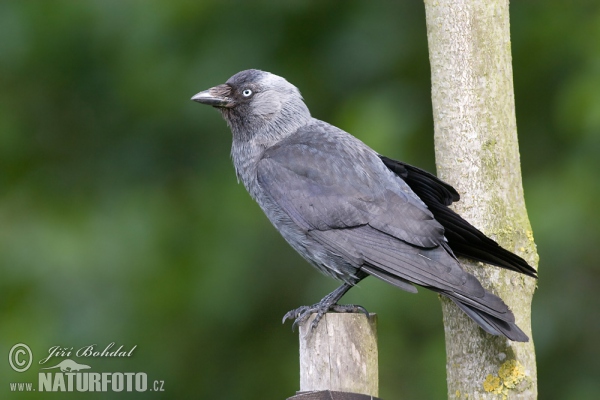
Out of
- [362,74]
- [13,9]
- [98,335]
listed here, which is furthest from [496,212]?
[13,9]

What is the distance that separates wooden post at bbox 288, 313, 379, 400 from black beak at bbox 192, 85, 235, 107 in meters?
1.72

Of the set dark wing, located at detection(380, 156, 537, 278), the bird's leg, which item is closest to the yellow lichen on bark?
dark wing, located at detection(380, 156, 537, 278)

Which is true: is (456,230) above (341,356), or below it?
above

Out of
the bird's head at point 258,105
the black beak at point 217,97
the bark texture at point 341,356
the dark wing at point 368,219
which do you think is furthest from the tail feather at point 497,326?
the black beak at point 217,97

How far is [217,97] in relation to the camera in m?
4.82

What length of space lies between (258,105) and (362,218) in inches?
47.2

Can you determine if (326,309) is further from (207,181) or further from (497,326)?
(207,181)

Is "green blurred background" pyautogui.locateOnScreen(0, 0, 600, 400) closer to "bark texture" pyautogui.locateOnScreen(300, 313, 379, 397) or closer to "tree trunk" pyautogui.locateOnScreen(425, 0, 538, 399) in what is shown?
"tree trunk" pyautogui.locateOnScreen(425, 0, 538, 399)

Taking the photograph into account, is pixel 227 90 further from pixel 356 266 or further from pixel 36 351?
pixel 36 351

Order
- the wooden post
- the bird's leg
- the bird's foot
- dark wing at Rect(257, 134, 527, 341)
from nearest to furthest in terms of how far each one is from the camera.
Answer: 1. the wooden post
2. dark wing at Rect(257, 134, 527, 341)
3. the bird's foot
4. the bird's leg

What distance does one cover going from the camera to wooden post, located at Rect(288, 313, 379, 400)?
3398mm

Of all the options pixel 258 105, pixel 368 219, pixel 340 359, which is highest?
Answer: pixel 258 105

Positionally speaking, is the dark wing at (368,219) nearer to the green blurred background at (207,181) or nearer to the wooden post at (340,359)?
the wooden post at (340,359)

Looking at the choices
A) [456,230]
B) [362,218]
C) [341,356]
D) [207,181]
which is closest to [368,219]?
[362,218]
